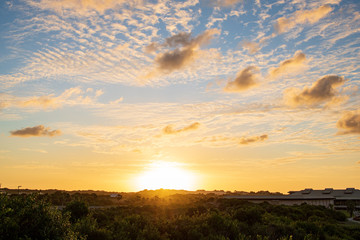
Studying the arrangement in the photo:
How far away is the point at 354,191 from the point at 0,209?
458 feet

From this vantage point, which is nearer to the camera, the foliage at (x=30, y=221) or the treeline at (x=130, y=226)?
the foliage at (x=30, y=221)

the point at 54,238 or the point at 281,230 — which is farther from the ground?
the point at 54,238

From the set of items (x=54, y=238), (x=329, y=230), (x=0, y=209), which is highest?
(x=0, y=209)

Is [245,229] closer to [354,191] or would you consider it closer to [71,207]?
[71,207]

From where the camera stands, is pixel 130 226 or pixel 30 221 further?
pixel 130 226

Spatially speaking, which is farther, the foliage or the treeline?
the treeline

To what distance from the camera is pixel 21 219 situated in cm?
1484

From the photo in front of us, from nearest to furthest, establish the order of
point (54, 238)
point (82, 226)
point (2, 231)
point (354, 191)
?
point (2, 231) < point (54, 238) < point (82, 226) < point (354, 191)

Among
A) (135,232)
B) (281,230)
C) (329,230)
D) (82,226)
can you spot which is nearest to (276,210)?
(329,230)

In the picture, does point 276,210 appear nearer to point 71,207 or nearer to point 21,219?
point 71,207

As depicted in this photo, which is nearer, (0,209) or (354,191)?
(0,209)

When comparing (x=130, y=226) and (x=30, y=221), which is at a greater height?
(x=30, y=221)

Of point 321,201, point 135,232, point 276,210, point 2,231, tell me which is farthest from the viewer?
point 321,201

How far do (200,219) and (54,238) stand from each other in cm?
1946
